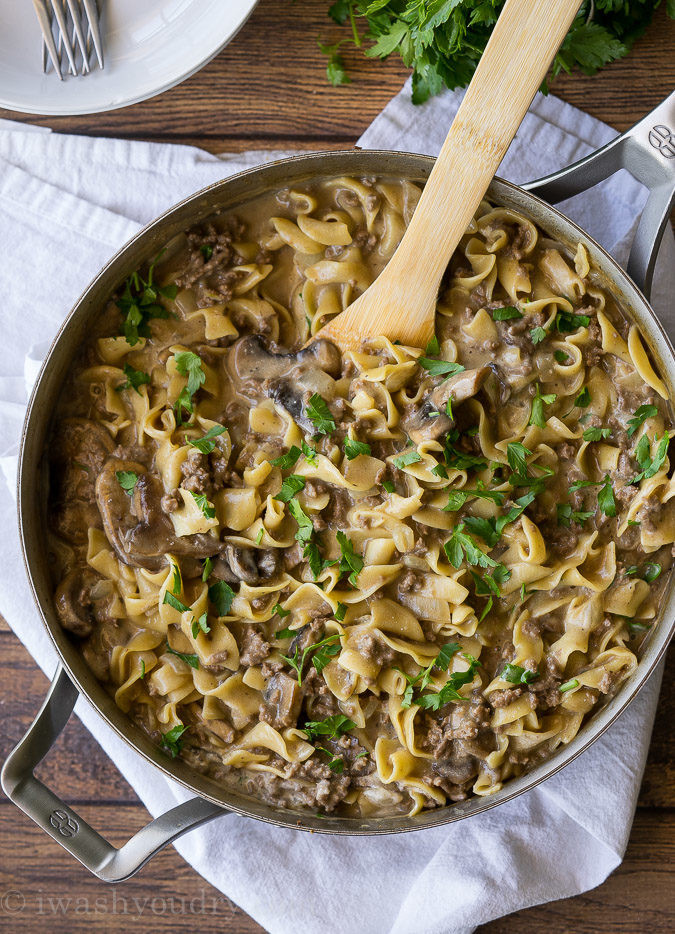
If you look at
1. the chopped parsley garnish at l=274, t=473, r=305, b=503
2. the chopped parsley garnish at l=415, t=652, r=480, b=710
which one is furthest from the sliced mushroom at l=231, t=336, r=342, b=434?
the chopped parsley garnish at l=415, t=652, r=480, b=710

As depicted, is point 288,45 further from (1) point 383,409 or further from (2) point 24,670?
(2) point 24,670

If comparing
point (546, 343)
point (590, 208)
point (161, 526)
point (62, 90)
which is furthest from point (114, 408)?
point (590, 208)

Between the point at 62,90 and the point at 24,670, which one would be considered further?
the point at 24,670

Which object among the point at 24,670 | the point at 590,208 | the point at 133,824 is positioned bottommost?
the point at 133,824

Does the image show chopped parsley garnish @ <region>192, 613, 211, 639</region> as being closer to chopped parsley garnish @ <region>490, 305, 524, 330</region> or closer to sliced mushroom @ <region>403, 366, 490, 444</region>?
sliced mushroom @ <region>403, 366, 490, 444</region>

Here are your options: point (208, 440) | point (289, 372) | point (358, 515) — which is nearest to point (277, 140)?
point (289, 372)

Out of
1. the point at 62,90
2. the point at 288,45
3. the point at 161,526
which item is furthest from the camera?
the point at 288,45
